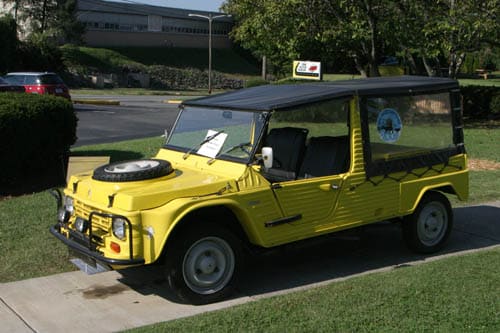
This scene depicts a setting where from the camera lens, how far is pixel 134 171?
17.7 feet

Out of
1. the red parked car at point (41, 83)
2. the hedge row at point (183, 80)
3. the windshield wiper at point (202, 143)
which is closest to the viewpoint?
the windshield wiper at point (202, 143)

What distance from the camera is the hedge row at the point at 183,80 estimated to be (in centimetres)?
5581

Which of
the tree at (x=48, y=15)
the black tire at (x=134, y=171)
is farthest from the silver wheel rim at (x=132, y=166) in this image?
the tree at (x=48, y=15)

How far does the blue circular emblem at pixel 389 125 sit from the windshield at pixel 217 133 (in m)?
1.41

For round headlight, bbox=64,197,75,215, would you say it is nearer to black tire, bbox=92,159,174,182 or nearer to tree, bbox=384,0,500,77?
black tire, bbox=92,159,174,182

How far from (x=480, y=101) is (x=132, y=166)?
1855 centimetres

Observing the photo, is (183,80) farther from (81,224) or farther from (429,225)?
(81,224)

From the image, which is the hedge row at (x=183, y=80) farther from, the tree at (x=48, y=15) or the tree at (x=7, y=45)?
the tree at (x=7, y=45)

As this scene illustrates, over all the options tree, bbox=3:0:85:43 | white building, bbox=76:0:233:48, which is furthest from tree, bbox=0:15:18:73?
white building, bbox=76:0:233:48

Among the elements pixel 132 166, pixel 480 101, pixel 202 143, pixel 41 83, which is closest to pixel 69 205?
pixel 132 166

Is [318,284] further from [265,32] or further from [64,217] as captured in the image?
[265,32]

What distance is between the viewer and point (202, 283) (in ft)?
17.3

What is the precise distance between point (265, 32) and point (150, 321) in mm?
15557

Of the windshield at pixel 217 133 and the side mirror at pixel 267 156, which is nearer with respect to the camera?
the side mirror at pixel 267 156
